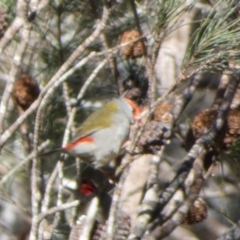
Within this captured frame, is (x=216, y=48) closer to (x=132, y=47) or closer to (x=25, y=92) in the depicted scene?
(x=132, y=47)

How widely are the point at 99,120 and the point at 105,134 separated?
0.16 feet

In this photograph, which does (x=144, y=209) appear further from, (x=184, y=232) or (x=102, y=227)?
(x=184, y=232)

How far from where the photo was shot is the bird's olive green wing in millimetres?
1981

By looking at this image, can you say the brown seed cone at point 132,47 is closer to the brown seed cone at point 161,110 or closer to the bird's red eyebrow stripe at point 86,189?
the brown seed cone at point 161,110

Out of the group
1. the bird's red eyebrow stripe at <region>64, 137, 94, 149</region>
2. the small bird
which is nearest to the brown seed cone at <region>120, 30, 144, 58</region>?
the small bird

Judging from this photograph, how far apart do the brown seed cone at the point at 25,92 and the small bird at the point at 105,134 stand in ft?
0.51

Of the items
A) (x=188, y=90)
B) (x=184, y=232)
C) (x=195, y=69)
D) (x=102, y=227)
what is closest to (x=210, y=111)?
(x=188, y=90)

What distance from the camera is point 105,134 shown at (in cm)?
203

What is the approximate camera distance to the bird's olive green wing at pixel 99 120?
1981mm

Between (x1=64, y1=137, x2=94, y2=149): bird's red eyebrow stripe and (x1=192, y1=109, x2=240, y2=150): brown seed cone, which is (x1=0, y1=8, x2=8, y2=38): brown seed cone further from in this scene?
(x1=192, y1=109, x2=240, y2=150): brown seed cone

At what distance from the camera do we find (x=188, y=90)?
6.04ft

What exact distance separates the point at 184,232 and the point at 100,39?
0.88 meters

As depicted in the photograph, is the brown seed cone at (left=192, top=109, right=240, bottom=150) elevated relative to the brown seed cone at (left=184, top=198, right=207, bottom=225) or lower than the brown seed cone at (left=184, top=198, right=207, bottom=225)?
elevated

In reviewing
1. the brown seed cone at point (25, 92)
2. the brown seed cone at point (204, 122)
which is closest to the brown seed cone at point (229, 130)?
the brown seed cone at point (204, 122)
